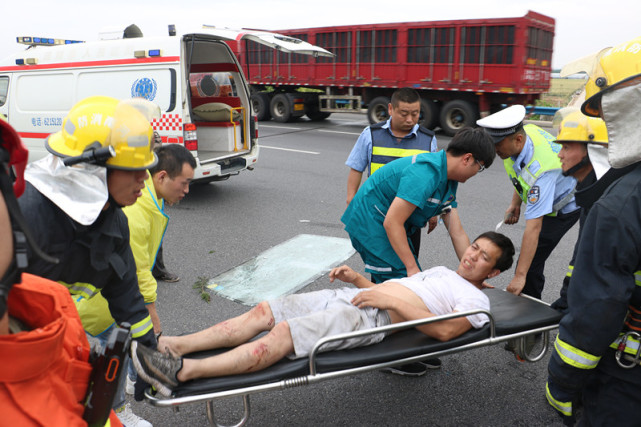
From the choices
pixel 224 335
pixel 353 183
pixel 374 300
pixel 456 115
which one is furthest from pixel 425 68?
pixel 224 335

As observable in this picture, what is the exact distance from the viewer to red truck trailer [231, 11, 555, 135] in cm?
1184

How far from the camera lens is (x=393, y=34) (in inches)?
527

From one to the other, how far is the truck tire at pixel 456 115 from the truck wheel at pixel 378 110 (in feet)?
5.95

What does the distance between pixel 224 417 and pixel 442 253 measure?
3200 millimetres

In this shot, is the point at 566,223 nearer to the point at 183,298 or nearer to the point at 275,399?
the point at 275,399

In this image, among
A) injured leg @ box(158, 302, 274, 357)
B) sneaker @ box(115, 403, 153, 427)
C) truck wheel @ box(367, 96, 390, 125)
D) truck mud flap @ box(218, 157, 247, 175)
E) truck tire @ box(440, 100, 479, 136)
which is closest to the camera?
injured leg @ box(158, 302, 274, 357)

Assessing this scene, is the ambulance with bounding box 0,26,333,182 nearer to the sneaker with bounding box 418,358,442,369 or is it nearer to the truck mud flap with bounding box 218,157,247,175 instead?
the truck mud flap with bounding box 218,157,247,175

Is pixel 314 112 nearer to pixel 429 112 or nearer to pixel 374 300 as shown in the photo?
pixel 429 112

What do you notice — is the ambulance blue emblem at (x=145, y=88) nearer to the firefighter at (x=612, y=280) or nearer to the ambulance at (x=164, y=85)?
the ambulance at (x=164, y=85)

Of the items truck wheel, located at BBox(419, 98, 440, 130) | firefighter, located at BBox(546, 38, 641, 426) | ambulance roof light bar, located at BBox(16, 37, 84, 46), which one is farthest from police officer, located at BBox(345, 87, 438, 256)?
truck wheel, located at BBox(419, 98, 440, 130)

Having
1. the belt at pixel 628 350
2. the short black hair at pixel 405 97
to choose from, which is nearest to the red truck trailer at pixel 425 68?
the short black hair at pixel 405 97

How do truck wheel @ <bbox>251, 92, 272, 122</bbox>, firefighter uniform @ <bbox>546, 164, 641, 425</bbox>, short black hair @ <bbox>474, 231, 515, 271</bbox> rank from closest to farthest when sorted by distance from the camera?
firefighter uniform @ <bbox>546, 164, 641, 425</bbox>
short black hair @ <bbox>474, 231, 515, 271</bbox>
truck wheel @ <bbox>251, 92, 272, 122</bbox>

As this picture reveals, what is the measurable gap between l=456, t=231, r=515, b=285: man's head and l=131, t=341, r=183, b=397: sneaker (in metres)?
1.86

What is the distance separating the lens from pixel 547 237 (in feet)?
11.3
